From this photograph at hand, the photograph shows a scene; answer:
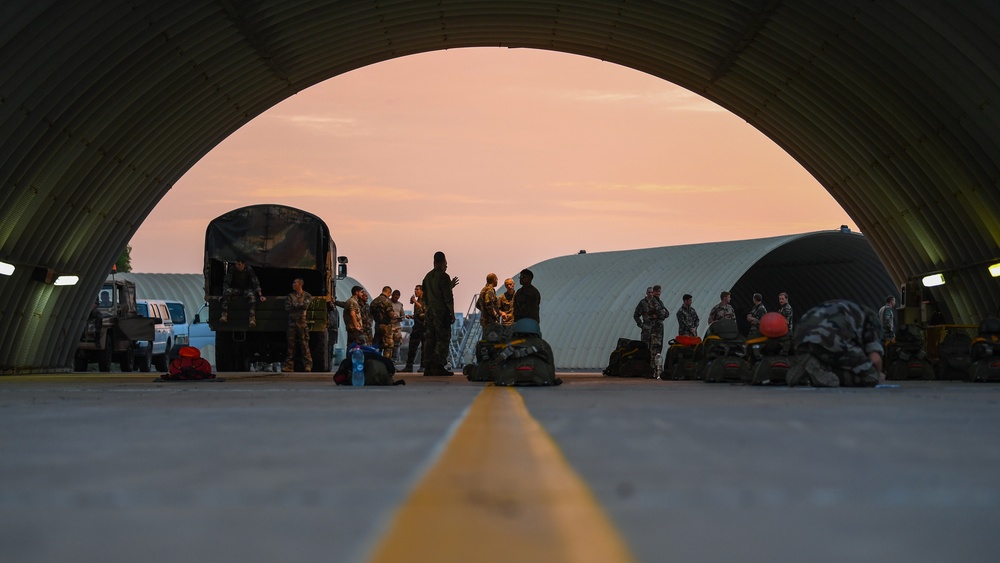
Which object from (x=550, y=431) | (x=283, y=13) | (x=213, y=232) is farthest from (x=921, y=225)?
(x=550, y=431)

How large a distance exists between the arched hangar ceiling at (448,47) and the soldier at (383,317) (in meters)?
4.52

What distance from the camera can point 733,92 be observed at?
1054 inches

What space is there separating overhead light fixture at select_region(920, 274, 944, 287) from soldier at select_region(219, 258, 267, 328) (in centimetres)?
1265

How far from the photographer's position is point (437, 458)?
19.6 ft

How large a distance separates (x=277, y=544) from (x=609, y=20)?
22.0m

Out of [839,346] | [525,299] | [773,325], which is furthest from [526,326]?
[525,299]

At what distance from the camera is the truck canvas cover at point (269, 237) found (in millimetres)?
28250

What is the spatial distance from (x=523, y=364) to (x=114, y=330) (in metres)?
16.4

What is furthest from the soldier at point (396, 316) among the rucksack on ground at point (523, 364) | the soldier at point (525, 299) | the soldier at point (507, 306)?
the rucksack on ground at point (523, 364)

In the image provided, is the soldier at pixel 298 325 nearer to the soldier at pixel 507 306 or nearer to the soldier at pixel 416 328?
the soldier at pixel 416 328

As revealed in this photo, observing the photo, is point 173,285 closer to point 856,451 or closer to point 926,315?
point 926,315

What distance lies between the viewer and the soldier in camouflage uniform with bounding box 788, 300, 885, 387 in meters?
14.7

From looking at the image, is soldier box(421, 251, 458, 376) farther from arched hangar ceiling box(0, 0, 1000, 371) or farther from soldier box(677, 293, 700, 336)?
soldier box(677, 293, 700, 336)

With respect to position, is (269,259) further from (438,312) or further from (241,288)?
(438,312)
